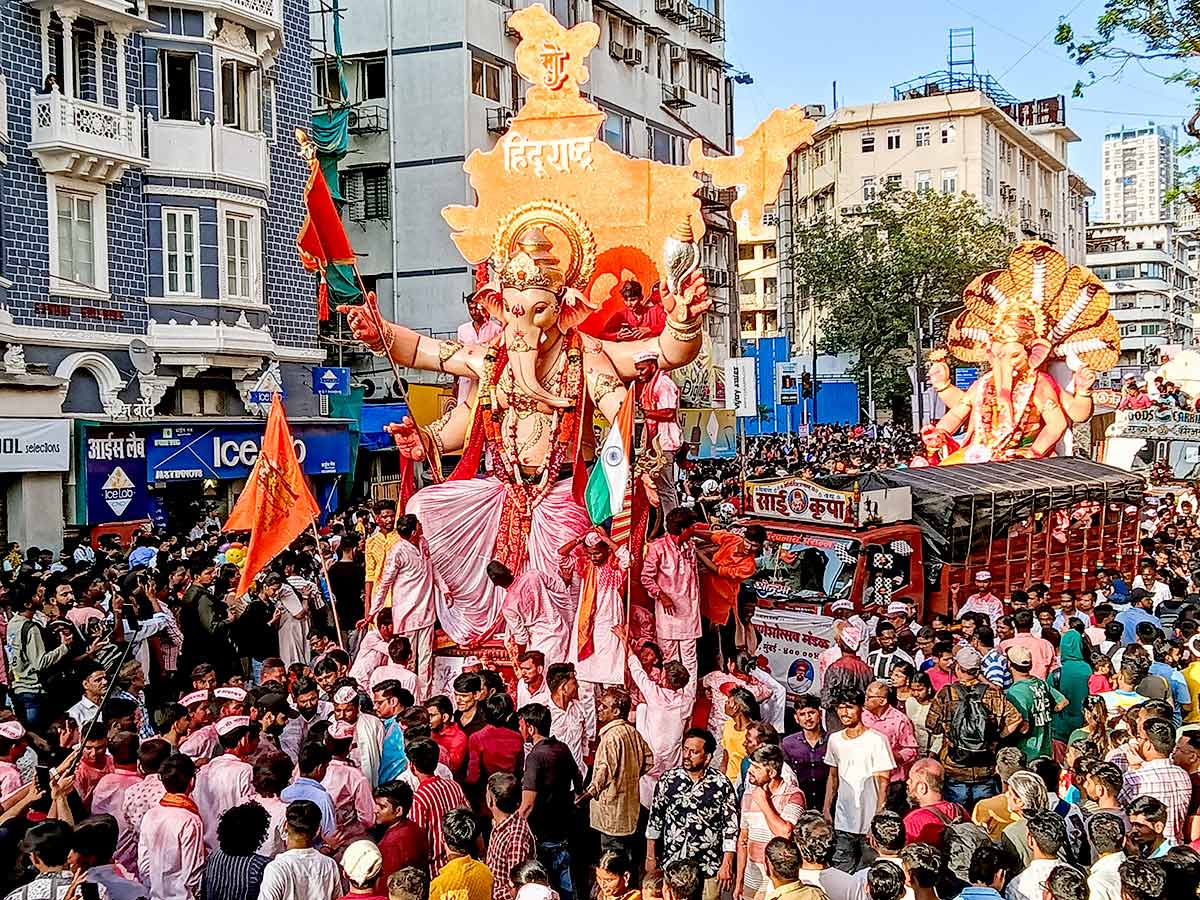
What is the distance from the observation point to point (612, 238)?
39.1 ft

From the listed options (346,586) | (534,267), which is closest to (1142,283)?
(346,586)

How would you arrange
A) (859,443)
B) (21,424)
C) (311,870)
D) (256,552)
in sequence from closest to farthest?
(311,870) → (256,552) → (21,424) → (859,443)

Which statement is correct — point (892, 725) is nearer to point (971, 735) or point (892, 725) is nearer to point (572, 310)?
point (971, 735)

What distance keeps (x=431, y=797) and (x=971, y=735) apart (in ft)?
10.5

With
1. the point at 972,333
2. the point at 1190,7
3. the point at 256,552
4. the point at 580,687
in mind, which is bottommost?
the point at 580,687

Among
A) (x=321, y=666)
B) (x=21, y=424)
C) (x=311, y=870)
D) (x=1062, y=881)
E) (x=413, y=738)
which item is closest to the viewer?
(x=1062, y=881)

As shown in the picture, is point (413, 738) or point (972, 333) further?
point (972, 333)

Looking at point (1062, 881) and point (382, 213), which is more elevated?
point (382, 213)

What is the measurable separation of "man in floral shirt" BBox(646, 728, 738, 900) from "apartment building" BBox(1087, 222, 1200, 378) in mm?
83141

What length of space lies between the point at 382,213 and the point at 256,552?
21039 mm

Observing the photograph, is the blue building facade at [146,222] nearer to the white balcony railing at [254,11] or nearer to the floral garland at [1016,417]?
the white balcony railing at [254,11]

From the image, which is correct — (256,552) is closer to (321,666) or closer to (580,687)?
(321,666)

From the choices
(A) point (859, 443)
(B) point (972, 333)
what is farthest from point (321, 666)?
(A) point (859, 443)

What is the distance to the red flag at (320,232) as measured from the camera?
11.7 meters
